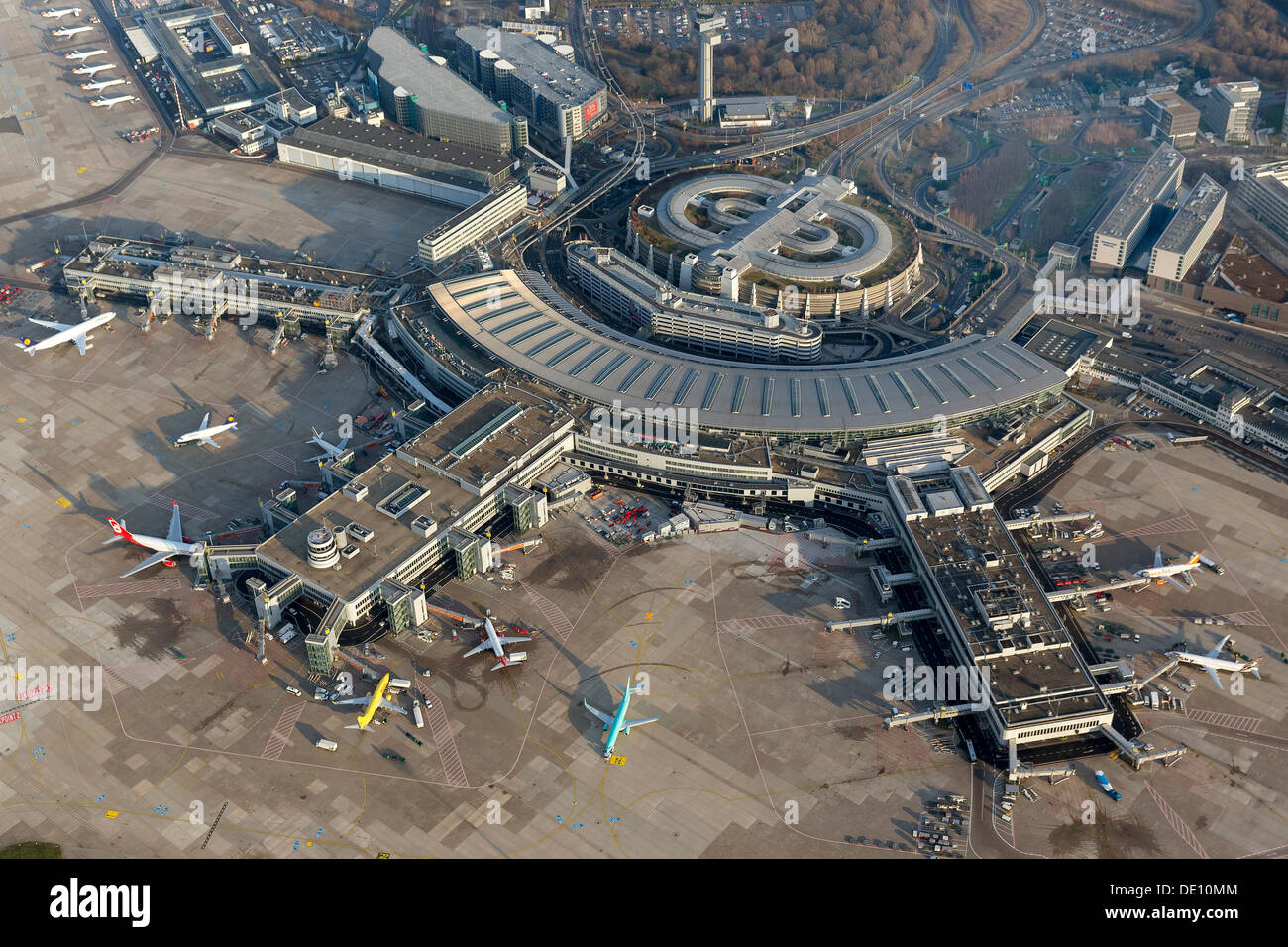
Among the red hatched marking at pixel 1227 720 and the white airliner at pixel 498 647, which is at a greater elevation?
the white airliner at pixel 498 647

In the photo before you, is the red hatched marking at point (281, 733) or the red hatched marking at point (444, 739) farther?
the red hatched marking at point (281, 733)

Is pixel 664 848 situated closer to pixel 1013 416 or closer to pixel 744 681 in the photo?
pixel 744 681

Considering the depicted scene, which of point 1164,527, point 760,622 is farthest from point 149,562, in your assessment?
point 1164,527

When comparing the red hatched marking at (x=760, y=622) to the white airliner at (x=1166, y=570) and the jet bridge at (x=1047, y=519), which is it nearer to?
the jet bridge at (x=1047, y=519)

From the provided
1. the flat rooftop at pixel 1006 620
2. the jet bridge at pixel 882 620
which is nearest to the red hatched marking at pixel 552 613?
the jet bridge at pixel 882 620

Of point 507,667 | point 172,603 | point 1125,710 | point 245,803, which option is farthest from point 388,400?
point 1125,710

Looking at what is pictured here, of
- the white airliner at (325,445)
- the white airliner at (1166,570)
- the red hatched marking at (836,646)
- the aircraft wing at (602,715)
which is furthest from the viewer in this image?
the white airliner at (325,445)

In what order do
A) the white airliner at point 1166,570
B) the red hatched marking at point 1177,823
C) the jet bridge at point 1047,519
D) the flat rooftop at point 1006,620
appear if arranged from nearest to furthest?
1. the red hatched marking at point 1177,823
2. the flat rooftop at point 1006,620
3. the white airliner at point 1166,570
4. the jet bridge at point 1047,519

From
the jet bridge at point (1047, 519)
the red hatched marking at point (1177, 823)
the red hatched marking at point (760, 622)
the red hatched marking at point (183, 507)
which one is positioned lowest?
the red hatched marking at point (1177, 823)
